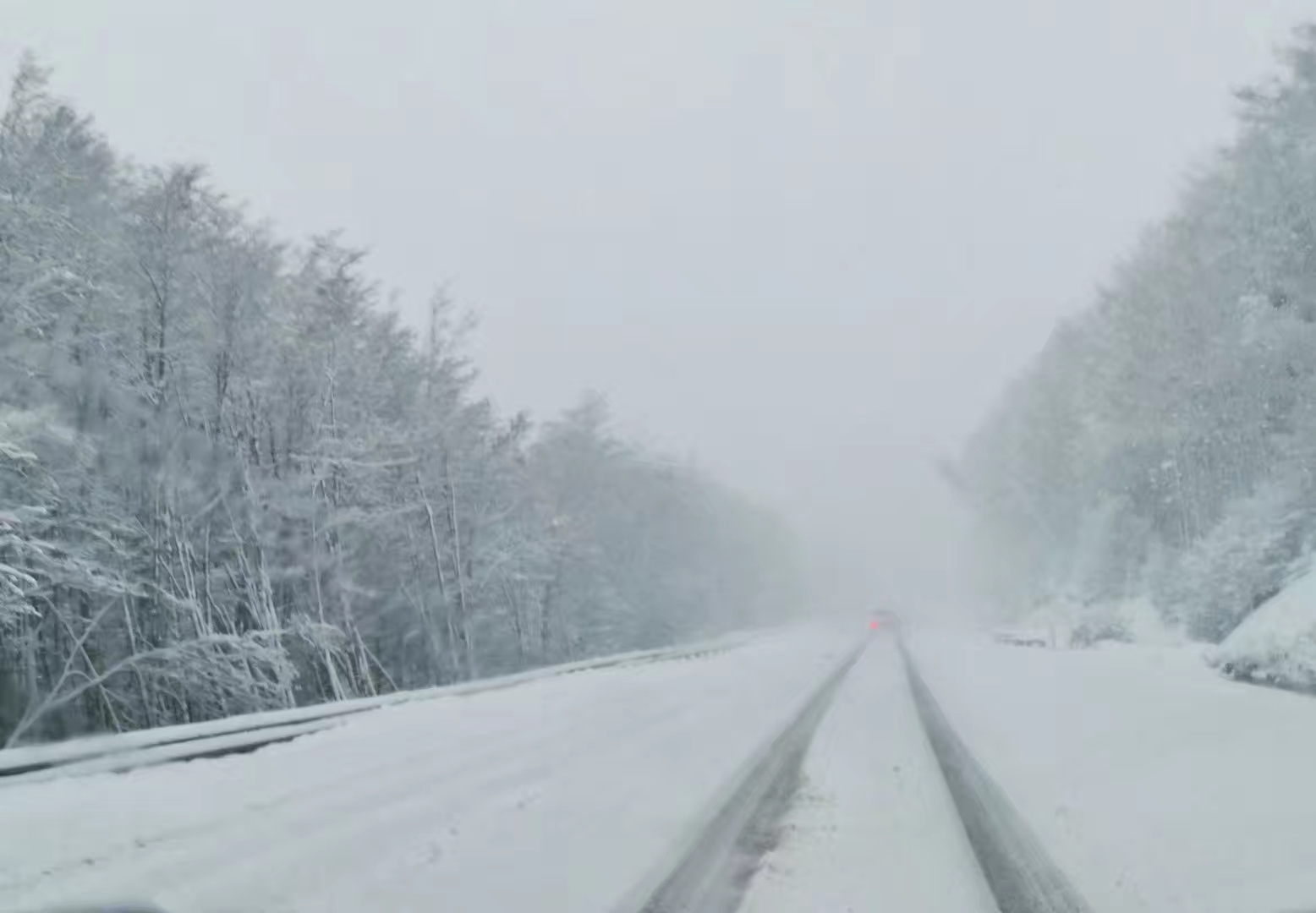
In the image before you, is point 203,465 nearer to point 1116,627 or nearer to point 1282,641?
point 1282,641

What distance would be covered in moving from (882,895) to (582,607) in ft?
122

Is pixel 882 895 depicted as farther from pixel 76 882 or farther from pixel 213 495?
pixel 213 495

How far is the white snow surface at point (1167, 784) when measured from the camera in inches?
216

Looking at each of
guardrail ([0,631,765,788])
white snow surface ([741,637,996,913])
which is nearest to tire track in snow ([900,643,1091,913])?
white snow surface ([741,637,996,913])

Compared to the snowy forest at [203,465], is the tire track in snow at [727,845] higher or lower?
lower

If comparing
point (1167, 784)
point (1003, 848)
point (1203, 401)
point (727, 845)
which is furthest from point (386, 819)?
point (1203, 401)

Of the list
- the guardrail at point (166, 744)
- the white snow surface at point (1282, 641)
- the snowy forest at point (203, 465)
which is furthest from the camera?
the snowy forest at point (203, 465)

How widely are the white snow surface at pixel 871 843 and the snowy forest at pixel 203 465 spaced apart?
36.2 feet

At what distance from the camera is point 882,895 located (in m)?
5.49

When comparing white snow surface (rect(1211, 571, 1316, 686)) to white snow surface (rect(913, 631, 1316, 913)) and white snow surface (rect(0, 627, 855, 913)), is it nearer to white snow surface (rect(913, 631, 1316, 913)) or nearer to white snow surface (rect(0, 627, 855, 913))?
white snow surface (rect(913, 631, 1316, 913))

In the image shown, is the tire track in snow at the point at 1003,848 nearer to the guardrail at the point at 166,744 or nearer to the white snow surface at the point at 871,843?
the white snow surface at the point at 871,843

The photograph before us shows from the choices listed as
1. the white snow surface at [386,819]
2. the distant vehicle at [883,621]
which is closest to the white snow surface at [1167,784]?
the white snow surface at [386,819]

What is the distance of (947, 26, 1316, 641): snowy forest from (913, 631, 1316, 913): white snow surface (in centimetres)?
914

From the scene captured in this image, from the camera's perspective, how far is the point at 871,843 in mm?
6660
